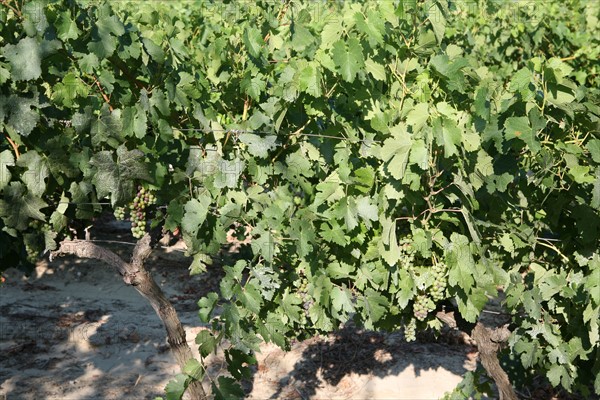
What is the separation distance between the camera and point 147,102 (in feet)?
12.2

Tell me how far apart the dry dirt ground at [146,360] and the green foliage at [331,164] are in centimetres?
246

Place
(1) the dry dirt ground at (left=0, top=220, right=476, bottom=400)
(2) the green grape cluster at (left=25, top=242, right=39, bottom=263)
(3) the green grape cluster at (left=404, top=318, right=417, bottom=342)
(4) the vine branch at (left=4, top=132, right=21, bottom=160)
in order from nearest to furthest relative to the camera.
Result: (4) the vine branch at (left=4, top=132, right=21, bottom=160) < (2) the green grape cluster at (left=25, top=242, right=39, bottom=263) < (3) the green grape cluster at (left=404, top=318, right=417, bottom=342) < (1) the dry dirt ground at (left=0, top=220, right=476, bottom=400)

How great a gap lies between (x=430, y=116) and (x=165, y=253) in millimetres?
6878

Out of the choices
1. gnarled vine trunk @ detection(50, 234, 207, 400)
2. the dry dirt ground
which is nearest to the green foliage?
gnarled vine trunk @ detection(50, 234, 207, 400)

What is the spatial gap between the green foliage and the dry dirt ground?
2462mm

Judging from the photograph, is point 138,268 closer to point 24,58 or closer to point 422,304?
point 24,58

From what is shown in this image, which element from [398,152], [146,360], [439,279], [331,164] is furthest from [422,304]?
[146,360]

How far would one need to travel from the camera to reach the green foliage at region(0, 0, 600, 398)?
3609mm

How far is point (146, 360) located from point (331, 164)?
3.81 meters

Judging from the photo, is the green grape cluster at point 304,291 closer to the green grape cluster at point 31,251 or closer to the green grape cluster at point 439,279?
the green grape cluster at point 439,279

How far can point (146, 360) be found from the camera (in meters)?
7.07

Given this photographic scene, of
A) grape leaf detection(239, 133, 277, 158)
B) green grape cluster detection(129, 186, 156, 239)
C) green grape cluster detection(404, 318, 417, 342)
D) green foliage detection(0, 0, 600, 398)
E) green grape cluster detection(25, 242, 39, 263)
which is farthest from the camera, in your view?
green grape cluster detection(404, 318, 417, 342)

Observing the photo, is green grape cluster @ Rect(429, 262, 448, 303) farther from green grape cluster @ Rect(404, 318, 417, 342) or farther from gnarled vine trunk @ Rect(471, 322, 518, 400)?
gnarled vine trunk @ Rect(471, 322, 518, 400)

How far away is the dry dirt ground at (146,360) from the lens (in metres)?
6.51
